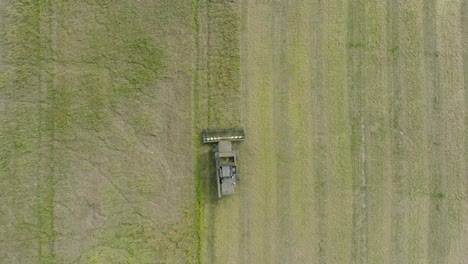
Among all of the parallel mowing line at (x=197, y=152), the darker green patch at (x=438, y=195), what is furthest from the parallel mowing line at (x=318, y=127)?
the darker green patch at (x=438, y=195)

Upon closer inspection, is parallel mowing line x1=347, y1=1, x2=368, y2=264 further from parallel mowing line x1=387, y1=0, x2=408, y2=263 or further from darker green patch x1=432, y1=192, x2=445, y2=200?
darker green patch x1=432, y1=192, x2=445, y2=200

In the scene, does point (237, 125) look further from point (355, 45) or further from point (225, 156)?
point (355, 45)

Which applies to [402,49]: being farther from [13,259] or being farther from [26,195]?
[13,259]

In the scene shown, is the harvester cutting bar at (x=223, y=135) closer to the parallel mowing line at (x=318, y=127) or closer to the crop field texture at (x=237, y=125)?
the crop field texture at (x=237, y=125)

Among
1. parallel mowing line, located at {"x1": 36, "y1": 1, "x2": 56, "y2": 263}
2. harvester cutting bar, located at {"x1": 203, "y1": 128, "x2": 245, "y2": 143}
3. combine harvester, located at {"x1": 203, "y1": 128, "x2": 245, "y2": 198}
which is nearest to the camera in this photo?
parallel mowing line, located at {"x1": 36, "y1": 1, "x2": 56, "y2": 263}

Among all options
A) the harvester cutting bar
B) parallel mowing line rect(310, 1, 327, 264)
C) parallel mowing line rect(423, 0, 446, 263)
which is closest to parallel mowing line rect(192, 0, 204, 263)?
the harvester cutting bar

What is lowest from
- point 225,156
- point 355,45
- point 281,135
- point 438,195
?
point 438,195

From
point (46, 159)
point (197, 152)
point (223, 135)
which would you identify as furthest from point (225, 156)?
point (46, 159)
